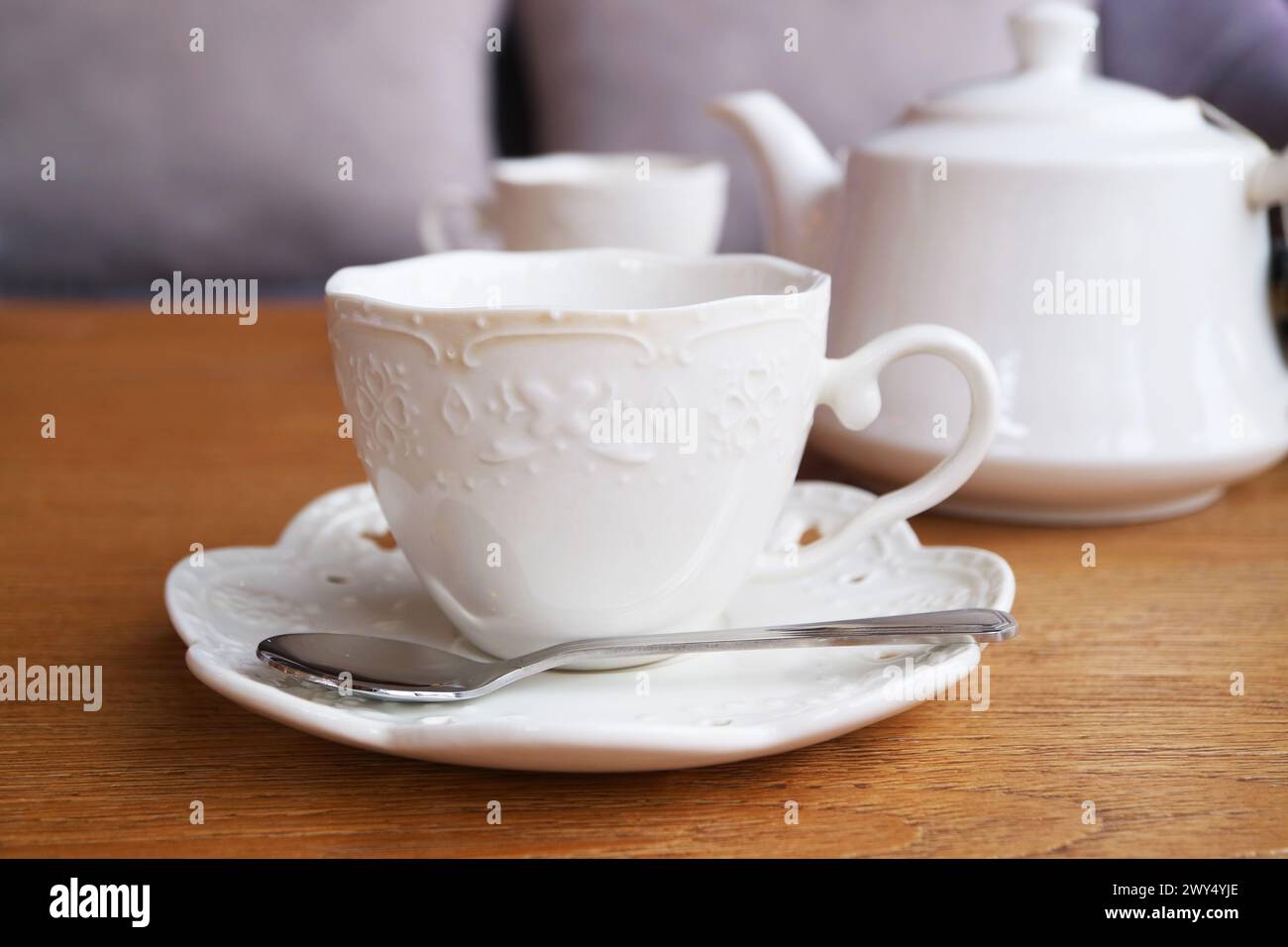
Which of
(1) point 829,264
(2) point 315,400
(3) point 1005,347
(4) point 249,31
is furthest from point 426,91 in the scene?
(3) point 1005,347

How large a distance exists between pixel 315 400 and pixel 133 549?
10.5 inches

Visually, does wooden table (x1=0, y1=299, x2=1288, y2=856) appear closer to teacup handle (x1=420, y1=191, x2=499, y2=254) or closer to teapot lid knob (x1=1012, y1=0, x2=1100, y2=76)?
teapot lid knob (x1=1012, y1=0, x2=1100, y2=76)

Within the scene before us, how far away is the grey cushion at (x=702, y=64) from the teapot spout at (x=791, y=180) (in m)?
0.72

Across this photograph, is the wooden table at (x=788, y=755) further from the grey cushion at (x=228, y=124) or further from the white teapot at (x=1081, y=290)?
the grey cushion at (x=228, y=124)

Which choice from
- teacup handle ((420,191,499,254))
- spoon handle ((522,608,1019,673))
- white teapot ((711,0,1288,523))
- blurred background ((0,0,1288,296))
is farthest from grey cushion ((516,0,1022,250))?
spoon handle ((522,608,1019,673))

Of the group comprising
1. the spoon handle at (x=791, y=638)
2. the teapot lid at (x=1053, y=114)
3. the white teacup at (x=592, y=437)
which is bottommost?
the spoon handle at (x=791, y=638)

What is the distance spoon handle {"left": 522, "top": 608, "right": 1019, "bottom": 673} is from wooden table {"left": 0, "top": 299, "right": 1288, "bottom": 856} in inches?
1.2

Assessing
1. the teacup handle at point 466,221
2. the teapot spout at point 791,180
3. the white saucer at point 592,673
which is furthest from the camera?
Answer: the teacup handle at point 466,221

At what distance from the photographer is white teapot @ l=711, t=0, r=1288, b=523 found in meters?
0.57

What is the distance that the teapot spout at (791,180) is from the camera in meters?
0.67

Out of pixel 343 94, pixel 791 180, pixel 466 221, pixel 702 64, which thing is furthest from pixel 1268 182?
pixel 343 94

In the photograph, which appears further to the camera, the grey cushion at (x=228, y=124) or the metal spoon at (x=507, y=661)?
the grey cushion at (x=228, y=124)

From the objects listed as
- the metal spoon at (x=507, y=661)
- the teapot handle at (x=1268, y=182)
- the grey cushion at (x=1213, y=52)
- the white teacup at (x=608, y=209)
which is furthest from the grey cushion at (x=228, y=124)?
the metal spoon at (x=507, y=661)

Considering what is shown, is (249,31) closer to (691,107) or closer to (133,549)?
(691,107)
